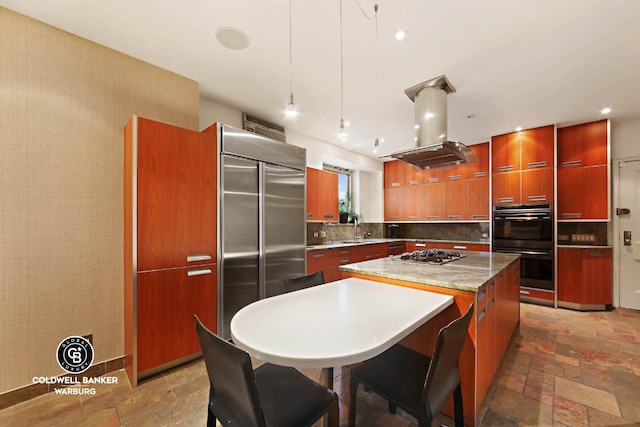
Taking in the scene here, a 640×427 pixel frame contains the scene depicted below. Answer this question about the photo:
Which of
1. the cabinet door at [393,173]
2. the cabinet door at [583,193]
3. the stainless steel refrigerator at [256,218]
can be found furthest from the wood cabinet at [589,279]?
the stainless steel refrigerator at [256,218]

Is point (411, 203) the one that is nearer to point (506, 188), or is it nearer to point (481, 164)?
point (481, 164)

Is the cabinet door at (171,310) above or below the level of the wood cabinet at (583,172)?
below

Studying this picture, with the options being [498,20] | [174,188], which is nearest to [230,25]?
[174,188]

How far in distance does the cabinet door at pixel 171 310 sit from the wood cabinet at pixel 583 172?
5008 mm

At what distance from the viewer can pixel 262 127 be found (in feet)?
11.7

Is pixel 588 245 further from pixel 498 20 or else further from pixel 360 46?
pixel 360 46

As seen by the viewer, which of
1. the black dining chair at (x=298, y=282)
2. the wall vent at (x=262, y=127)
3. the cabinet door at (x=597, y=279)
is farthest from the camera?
the cabinet door at (x=597, y=279)

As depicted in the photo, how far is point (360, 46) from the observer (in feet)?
7.22

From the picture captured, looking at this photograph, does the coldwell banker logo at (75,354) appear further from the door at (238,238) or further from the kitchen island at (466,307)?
the kitchen island at (466,307)

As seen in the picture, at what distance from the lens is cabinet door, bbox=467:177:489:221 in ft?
15.4

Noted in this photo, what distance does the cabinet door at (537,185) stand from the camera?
3.91m

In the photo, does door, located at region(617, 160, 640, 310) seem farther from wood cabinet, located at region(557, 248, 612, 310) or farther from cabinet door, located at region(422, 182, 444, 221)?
cabinet door, located at region(422, 182, 444, 221)

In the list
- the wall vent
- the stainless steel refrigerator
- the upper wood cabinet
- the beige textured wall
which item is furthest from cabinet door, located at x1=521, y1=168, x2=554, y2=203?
the beige textured wall

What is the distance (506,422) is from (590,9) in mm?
2828
